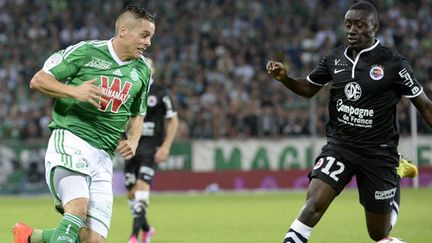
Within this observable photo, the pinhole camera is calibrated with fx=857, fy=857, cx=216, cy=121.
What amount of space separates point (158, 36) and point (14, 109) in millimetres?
6853

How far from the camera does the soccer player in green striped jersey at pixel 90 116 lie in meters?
7.37

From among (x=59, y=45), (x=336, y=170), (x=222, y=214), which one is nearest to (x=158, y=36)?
(x=59, y=45)

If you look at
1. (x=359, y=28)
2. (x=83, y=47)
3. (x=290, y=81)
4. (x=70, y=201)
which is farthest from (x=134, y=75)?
(x=359, y=28)

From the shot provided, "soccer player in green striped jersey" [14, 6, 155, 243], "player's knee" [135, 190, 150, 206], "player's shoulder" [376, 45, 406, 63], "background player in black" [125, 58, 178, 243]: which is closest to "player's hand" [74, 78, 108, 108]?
"soccer player in green striped jersey" [14, 6, 155, 243]

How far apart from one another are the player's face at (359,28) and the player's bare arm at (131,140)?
2.22 m

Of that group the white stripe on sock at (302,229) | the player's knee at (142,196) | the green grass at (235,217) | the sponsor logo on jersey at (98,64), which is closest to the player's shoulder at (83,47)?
the sponsor logo on jersey at (98,64)

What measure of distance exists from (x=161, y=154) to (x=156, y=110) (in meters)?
0.82

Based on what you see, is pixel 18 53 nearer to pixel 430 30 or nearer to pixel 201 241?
pixel 430 30

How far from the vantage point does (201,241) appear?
40.8 ft

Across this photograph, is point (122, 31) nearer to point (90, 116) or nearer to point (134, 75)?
point (134, 75)

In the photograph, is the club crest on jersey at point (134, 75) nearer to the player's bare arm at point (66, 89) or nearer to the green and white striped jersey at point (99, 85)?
the green and white striped jersey at point (99, 85)

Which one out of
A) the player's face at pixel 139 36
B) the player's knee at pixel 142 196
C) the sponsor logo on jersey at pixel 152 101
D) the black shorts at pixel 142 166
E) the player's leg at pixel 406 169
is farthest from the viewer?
the sponsor logo on jersey at pixel 152 101

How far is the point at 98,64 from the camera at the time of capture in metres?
7.77

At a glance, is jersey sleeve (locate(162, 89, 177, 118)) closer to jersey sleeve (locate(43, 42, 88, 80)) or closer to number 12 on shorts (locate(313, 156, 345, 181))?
number 12 on shorts (locate(313, 156, 345, 181))
